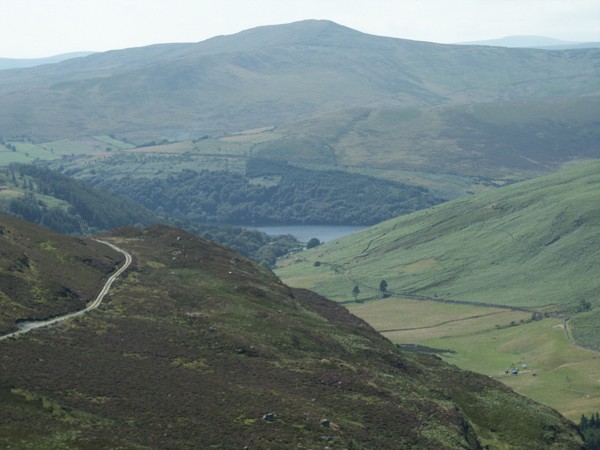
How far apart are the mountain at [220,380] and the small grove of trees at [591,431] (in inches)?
284

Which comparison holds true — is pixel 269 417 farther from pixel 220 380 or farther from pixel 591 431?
pixel 591 431

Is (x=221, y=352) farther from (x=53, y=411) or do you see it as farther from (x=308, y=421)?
(x=53, y=411)

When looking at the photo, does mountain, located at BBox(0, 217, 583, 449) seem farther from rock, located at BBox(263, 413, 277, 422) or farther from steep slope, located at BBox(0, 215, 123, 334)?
steep slope, located at BBox(0, 215, 123, 334)

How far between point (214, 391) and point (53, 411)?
693 inches

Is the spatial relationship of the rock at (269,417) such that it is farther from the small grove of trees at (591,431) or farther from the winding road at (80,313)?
the small grove of trees at (591,431)

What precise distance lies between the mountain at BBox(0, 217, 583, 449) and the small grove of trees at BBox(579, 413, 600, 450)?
23.7 feet

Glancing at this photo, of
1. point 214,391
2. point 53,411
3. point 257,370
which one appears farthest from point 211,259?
point 53,411

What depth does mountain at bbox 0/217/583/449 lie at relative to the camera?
77.4m

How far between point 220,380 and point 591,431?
58273 mm

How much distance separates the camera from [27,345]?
293ft

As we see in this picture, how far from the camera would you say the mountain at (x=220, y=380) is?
77.4 m

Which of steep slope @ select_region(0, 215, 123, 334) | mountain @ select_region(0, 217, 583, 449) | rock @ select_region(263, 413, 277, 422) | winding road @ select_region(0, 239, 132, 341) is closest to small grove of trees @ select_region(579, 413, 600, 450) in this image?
mountain @ select_region(0, 217, 583, 449)

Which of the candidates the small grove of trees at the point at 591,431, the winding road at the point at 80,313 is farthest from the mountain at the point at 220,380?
the small grove of trees at the point at 591,431

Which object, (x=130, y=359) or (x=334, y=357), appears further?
(x=334, y=357)
